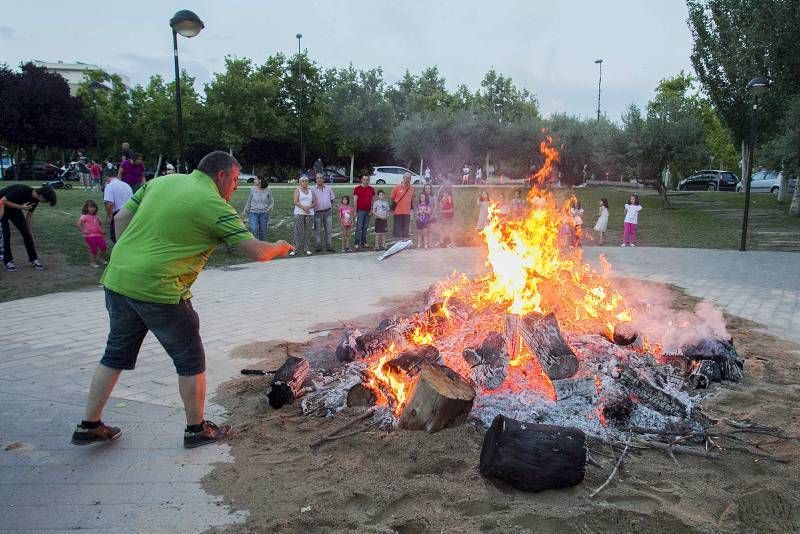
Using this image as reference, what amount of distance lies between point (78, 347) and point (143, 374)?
1277 mm

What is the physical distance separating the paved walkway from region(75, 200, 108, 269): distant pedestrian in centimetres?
236

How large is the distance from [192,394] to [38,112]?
4164cm

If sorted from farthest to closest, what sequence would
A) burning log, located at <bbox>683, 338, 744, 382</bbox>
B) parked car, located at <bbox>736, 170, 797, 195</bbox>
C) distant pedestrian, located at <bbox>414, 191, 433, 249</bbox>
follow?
parked car, located at <bbox>736, 170, 797, 195</bbox>
distant pedestrian, located at <bbox>414, 191, 433, 249</bbox>
burning log, located at <bbox>683, 338, 744, 382</bbox>

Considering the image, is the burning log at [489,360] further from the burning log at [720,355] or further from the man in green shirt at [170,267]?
the man in green shirt at [170,267]

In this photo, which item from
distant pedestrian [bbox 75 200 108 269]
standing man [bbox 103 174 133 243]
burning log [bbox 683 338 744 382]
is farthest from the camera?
standing man [bbox 103 174 133 243]

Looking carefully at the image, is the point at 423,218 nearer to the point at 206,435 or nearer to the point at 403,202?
the point at 403,202

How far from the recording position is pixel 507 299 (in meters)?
5.47

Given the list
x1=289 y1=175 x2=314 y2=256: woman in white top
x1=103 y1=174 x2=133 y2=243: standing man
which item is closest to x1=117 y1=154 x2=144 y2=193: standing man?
x1=103 y1=174 x2=133 y2=243: standing man

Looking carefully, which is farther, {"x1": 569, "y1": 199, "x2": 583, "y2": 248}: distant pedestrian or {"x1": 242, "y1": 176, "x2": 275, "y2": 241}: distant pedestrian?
{"x1": 569, "y1": 199, "x2": 583, "y2": 248}: distant pedestrian

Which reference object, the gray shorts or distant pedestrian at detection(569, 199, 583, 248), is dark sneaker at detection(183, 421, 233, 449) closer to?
the gray shorts

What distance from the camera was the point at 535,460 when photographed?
311 centimetres

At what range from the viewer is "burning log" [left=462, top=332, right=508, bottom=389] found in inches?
169

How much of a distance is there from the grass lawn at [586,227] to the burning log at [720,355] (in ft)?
29.1

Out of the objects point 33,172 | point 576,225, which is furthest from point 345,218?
Result: point 33,172
